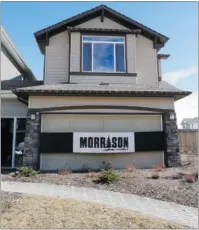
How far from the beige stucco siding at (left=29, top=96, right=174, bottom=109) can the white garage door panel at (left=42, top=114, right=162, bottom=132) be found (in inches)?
21.8

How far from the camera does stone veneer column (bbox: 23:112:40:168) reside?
33.6 feet

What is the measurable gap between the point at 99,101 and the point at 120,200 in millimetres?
5669

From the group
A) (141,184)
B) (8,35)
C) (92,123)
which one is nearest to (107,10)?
(8,35)

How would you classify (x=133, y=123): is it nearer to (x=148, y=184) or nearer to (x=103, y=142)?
(x=103, y=142)

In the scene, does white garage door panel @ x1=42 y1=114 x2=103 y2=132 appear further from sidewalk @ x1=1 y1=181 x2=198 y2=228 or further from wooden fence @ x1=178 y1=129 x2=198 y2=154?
wooden fence @ x1=178 y1=129 x2=198 y2=154

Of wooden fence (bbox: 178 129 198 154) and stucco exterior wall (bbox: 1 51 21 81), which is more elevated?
stucco exterior wall (bbox: 1 51 21 81)

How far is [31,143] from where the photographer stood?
1037 cm

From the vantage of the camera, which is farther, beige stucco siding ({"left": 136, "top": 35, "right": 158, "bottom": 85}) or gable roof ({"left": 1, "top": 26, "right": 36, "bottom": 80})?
beige stucco siding ({"left": 136, "top": 35, "right": 158, "bottom": 85})

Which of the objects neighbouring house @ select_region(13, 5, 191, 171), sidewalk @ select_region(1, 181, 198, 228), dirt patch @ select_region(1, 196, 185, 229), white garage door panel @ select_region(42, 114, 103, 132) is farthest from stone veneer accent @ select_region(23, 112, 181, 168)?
dirt patch @ select_region(1, 196, 185, 229)

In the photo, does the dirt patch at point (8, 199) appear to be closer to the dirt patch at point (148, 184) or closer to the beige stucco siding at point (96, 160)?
the dirt patch at point (148, 184)

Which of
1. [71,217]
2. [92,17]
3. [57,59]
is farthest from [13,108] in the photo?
[71,217]

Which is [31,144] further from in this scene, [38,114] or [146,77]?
[146,77]

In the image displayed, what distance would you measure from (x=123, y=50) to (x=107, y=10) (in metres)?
2.57

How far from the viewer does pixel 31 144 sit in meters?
10.4
